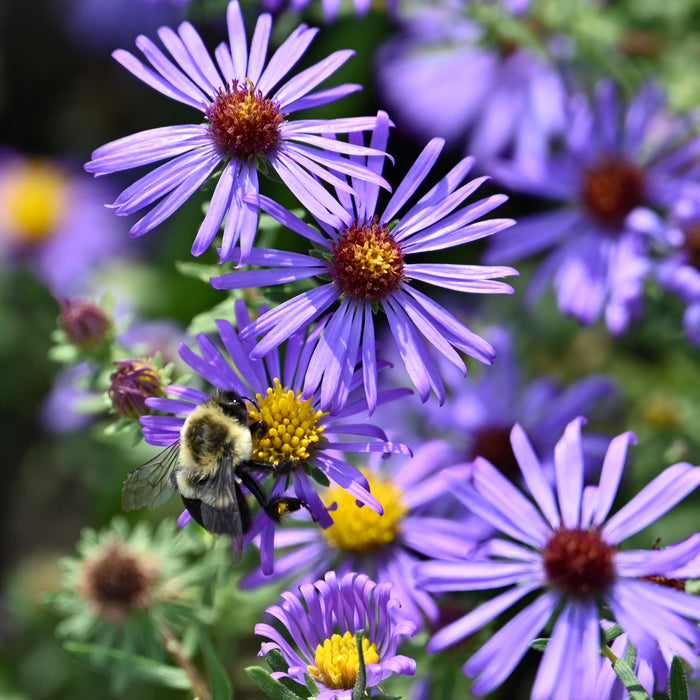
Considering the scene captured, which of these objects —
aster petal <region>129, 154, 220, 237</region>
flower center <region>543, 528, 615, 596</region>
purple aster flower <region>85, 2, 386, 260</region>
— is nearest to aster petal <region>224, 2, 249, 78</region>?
purple aster flower <region>85, 2, 386, 260</region>

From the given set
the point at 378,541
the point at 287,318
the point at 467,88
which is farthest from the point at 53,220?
the point at 287,318

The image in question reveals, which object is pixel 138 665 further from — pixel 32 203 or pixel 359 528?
pixel 32 203

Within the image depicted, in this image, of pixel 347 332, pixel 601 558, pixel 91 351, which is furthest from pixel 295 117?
pixel 601 558

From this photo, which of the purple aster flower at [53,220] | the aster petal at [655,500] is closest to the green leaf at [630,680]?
the aster petal at [655,500]

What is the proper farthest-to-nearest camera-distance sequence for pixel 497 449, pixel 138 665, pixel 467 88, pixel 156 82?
pixel 467 88 < pixel 497 449 < pixel 138 665 < pixel 156 82

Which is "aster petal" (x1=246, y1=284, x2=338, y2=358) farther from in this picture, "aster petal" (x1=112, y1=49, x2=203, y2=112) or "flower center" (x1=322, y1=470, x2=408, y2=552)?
"flower center" (x1=322, y1=470, x2=408, y2=552)

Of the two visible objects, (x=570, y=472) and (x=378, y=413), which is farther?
(x=378, y=413)

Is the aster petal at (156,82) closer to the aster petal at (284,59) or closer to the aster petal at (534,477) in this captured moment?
the aster petal at (284,59)
